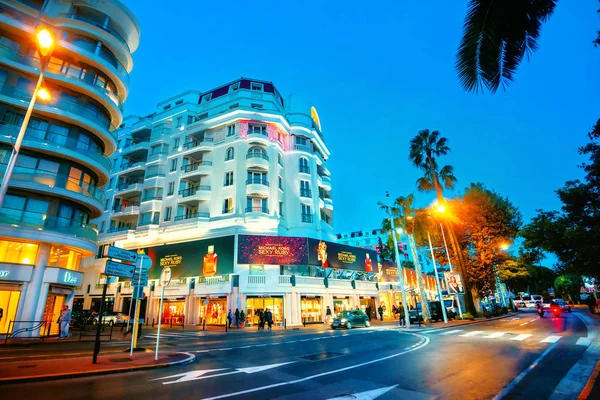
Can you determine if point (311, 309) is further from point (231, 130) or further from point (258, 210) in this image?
point (231, 130)

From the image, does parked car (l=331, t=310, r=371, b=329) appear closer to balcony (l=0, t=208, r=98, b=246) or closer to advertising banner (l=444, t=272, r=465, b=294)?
advertising banner (l=444, t=272, r=465, b=294)

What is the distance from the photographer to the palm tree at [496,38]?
19.8ft

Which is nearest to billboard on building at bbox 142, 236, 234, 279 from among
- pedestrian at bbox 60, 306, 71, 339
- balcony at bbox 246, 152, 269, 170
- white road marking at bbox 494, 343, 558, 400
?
balcony at bbox 246, 152, 269, 170

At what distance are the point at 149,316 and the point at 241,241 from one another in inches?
613

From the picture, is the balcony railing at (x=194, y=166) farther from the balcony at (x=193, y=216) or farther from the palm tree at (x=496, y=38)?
the palm tree at (x=496, y=38)

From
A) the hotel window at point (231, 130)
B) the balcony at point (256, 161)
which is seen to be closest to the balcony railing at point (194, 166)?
the hotel window at point (231, 130)

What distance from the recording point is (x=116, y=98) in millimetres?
27094

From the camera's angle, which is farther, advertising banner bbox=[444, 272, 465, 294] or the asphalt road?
advertising banner bbox=[444, 272, 465, 294]

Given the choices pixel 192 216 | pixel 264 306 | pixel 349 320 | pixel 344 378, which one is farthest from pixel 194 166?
pixel 344 378

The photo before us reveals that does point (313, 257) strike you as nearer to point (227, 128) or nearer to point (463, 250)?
point (463, 250)

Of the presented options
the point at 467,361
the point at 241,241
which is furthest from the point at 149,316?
the point at 467,361

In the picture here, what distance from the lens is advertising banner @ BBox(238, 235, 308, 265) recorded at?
31.7 m

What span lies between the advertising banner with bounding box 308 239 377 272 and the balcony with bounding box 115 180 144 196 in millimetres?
27797

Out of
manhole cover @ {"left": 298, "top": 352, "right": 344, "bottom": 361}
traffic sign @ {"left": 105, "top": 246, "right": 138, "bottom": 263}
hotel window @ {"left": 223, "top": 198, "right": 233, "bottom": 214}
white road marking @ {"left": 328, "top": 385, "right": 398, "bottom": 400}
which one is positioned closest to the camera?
white road marking @ {"left": 328, "top": 385, "right": 398, "bottom": 400}
